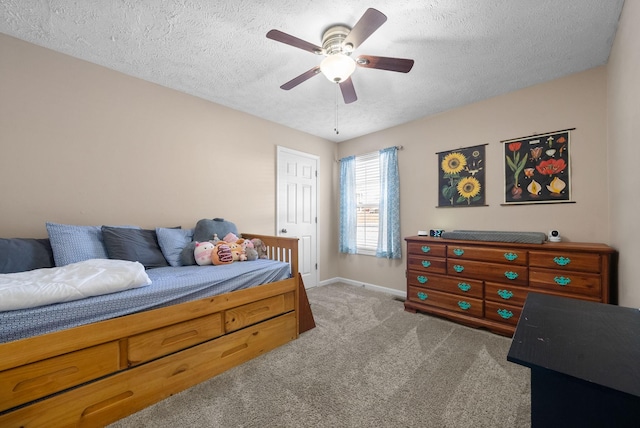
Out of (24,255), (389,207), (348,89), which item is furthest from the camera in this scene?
(389,207)

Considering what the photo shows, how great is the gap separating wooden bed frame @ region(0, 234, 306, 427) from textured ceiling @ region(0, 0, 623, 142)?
1917 millimetres

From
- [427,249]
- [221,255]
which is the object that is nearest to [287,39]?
[221,255]

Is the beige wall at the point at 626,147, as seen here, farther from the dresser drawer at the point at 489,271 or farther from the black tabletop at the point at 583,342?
the black tabletop at the point at 583,342

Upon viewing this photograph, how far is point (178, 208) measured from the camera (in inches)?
106

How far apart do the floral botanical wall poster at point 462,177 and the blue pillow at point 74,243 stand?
3521 millimetres

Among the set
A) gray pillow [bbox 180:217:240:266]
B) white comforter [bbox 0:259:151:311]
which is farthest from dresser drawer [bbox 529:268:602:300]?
white comforter [bbox 0:259:151:311]

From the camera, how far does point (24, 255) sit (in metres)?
1.69

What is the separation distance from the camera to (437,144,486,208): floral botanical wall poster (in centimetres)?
289

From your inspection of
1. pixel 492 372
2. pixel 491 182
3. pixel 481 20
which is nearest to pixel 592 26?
pixel 481 20

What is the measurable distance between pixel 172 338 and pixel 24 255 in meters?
1.16

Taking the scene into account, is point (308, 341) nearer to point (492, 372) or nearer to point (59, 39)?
point (492, 372)

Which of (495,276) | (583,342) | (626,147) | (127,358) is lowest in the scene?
(127,358)

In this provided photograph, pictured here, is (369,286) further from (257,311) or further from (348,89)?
(348,89)

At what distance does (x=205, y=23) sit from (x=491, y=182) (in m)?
3.07
